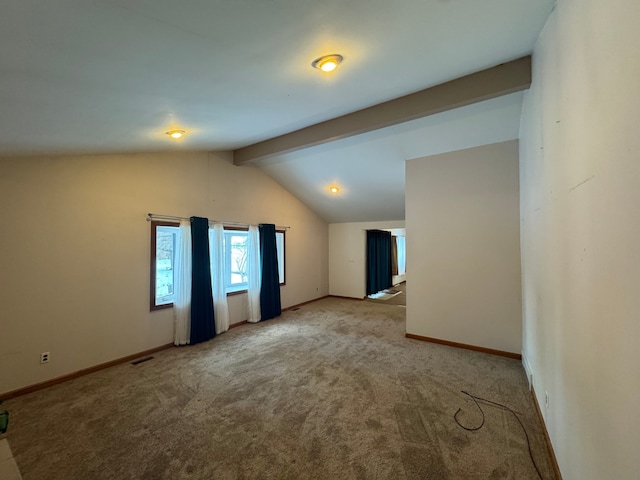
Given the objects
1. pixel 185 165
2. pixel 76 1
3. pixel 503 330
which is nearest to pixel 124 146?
pixel 185 165

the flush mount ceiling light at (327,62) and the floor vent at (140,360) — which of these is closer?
the flush mount ceiling light at (327,62)

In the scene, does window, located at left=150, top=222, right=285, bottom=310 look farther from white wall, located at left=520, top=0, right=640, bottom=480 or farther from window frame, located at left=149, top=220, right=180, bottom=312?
white wall, located at left=520, top=0, right=640, bottom=480

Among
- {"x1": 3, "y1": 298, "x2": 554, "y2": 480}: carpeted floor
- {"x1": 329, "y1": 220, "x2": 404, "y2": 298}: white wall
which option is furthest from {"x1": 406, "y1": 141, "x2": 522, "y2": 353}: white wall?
{"x1": 329, "y1": 220, "x2": 404, "y2": 298}: white wall

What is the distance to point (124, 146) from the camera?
3.04 meters

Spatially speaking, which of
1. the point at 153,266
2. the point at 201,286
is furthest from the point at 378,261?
the point at 153,266

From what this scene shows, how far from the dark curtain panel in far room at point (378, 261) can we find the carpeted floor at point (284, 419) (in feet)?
12.1

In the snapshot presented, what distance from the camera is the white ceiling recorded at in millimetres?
1220

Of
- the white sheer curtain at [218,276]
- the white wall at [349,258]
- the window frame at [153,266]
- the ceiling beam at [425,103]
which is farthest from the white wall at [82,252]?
the white wall at [349,258]

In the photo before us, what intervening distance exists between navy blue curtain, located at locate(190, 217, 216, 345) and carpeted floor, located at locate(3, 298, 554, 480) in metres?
0.42

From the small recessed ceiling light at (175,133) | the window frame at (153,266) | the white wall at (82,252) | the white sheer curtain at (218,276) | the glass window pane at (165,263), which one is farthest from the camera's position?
the white sheer curtain at (218,276)

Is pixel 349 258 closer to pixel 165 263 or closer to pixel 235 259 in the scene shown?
pixel 235 259

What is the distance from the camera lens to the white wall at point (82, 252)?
2.66m

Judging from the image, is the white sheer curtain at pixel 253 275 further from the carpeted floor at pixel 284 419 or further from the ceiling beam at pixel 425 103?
the ceiling beam at pixel 425 103

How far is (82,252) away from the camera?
122 inches
